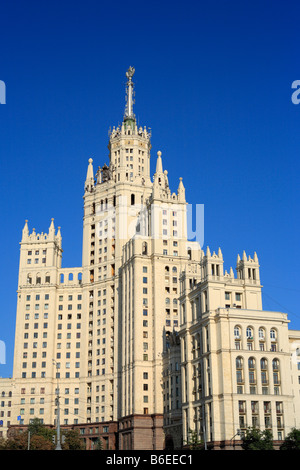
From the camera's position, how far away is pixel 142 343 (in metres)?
141

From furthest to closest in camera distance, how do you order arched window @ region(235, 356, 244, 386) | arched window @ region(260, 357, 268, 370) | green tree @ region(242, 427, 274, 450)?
arched window @ region(260, 357, 268, 370) → arched window @ region(235, 356, 244, 386) → green tree @ region(242, 427, 274, 450)

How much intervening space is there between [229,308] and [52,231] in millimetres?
85304

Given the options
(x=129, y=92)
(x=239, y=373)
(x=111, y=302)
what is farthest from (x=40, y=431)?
(x=129, y=92)

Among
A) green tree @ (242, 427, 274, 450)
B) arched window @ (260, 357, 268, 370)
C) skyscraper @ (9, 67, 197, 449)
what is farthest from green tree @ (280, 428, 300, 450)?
skyscraper @ (9, 67, 197, 449)

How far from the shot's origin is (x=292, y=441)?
93.9 meters

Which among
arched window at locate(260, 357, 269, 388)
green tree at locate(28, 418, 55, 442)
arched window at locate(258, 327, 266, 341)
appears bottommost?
green tree at locate(28, 418, 55, 442)

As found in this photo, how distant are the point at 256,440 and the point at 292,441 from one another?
304 inches

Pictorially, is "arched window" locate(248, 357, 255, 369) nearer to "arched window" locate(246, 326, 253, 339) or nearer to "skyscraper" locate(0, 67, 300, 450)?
"skyscraper" locate(0, 67, 300, 450)

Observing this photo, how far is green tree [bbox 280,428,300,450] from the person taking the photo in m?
92.0

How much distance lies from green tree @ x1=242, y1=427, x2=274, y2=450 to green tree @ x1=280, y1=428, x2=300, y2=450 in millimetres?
2853

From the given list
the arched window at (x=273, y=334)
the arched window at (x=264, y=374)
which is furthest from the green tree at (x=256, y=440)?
the arched window at (x=273, y=334)
